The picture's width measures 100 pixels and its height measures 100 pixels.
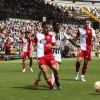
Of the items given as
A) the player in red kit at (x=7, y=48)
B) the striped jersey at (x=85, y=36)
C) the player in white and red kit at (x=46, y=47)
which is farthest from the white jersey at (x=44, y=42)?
the player in red kit at (x=7, y=48)

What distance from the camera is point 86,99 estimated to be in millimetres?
11242

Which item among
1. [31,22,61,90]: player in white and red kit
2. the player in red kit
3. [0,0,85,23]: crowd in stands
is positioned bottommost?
the player in red kit

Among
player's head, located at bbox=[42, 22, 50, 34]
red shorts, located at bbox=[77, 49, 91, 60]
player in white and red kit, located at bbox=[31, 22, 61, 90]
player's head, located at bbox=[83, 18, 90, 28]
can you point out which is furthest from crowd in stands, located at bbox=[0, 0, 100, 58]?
player's head, located at bbox=[42, 22, 50, 34]

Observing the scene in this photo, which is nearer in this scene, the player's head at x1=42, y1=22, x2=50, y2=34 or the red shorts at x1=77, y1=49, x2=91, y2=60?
the player's head at x1=42, y1=22, x2=50, y2=34

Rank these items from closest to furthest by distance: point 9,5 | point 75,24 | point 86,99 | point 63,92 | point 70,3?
point 86,99, point 63,92, point 9,5, point 75,24, point 70,3

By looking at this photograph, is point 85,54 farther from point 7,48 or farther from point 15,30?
point 15,30

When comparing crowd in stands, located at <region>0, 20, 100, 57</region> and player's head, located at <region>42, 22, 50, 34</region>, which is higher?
player's head, located at <region>42, 22, 50, 34</region>

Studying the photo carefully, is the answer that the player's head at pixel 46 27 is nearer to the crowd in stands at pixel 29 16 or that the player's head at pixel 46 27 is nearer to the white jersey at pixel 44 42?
the white jersey at pixel 44 42

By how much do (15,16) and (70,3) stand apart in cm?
2613

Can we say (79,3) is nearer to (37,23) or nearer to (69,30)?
(69,30)

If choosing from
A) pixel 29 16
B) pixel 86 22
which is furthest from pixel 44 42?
pixel 29 16

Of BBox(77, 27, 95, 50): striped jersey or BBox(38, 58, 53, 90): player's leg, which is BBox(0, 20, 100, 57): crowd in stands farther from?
BBox(38, 58, 53, 90): player's leg

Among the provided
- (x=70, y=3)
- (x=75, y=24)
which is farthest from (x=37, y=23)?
(x=70, y=3)

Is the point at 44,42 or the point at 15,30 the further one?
the point at 15,30
